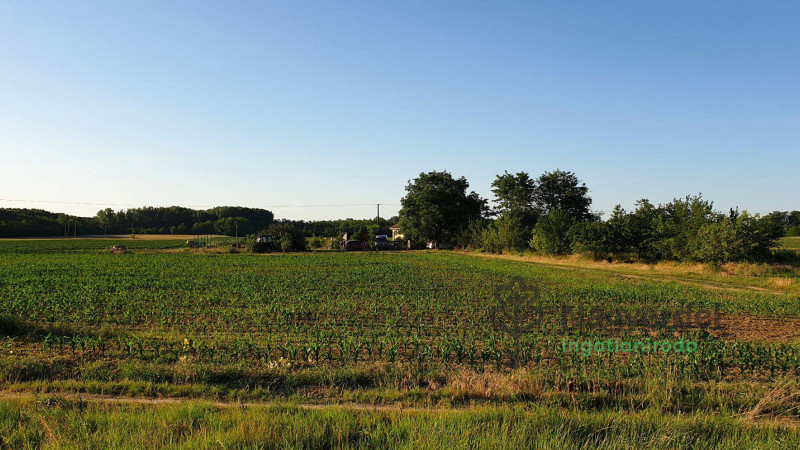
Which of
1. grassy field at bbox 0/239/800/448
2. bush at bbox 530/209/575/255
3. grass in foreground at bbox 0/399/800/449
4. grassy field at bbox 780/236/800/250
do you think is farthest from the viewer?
grassy field at bbox 780/236/800/250

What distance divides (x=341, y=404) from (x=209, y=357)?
14.0ft

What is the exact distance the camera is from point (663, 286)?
22.4 metres

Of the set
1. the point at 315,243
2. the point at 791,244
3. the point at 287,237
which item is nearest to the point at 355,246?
the point at 315,243

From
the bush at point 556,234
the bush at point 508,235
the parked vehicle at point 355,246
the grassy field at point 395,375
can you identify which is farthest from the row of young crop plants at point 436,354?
the parked vehicle at point 355,246

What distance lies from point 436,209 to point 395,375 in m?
61.4

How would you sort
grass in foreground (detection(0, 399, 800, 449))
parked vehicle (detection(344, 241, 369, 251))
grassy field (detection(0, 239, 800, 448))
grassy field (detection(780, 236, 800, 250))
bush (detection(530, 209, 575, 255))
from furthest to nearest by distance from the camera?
1. parked vehicle (detection(344, 241, 369, 251))
2. grassy field (detection(780, 236, 800, 250))
3. bush (detection(530, 209, 575, 255))
4. grassy field (detection(0, 239, 800, 448))
5. grass in foreground (detection(0, 399, 800, 449))

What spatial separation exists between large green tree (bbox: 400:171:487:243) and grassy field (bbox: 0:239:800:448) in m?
51.8

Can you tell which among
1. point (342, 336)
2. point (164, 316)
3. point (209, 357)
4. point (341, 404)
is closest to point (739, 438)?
point (341, 404)

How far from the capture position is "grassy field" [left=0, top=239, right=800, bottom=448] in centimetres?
475

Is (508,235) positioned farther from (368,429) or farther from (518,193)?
(368,429)

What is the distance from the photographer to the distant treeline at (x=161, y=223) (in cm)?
10144

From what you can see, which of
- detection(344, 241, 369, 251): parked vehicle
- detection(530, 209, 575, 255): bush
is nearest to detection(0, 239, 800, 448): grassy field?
detection(530, 209, 575, 255): bush

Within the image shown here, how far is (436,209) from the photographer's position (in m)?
68.2

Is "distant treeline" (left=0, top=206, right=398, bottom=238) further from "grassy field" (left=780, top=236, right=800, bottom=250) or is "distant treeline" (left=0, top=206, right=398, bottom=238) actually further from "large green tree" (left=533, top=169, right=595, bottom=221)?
"grassy field" (left=780, top=236, right=800, bottom=250)
